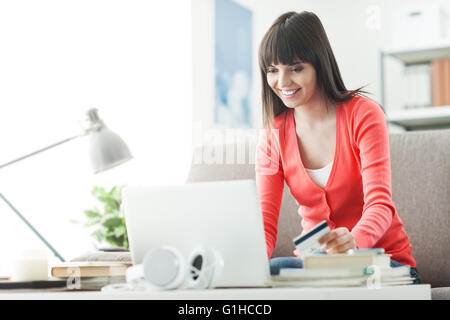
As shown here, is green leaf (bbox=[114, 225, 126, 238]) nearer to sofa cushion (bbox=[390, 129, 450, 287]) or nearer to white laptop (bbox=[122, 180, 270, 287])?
sofa cushion (bbox=[390, 129, 450, 287])

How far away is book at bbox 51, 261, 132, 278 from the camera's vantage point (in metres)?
1.03

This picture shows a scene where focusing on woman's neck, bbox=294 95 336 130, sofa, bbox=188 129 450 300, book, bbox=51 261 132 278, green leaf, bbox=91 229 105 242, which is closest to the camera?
book, bbox=51 261 132 278

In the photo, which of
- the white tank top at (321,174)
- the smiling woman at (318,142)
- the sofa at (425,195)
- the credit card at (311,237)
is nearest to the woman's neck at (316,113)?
the smiling woman at (318,142)

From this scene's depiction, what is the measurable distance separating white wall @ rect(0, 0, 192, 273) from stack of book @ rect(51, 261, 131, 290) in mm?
1263

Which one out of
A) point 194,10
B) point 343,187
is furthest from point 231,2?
point 343,187

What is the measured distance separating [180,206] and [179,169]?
2.19 meters

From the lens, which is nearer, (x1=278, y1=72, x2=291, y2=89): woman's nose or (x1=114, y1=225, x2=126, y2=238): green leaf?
(x1=278, y1=72, x2=291, y2=89): woman's nose

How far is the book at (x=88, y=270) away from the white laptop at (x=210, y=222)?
0.09 meters

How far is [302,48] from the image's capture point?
4.56ft

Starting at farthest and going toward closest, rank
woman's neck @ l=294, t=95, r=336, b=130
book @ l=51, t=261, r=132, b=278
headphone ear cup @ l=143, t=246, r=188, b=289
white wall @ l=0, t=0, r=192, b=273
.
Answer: white wall @ l=0, t=0, r=192, b=273, woman's neck @ l=294, t=95, r=336, b=130, book @ l=51, t=261, r=132, b=278, headphone ear cup @ l=143, t=246, r=188, b=289

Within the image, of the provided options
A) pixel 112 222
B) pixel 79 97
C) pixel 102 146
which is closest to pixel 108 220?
pixel 112 222

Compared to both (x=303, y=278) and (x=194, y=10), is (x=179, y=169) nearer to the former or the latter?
(x=194, y=10)

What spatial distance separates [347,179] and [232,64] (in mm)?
2109

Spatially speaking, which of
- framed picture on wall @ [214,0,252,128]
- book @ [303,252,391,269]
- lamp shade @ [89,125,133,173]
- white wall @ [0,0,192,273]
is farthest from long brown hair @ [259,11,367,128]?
framed picture on wall @ [214,0,252,128]
